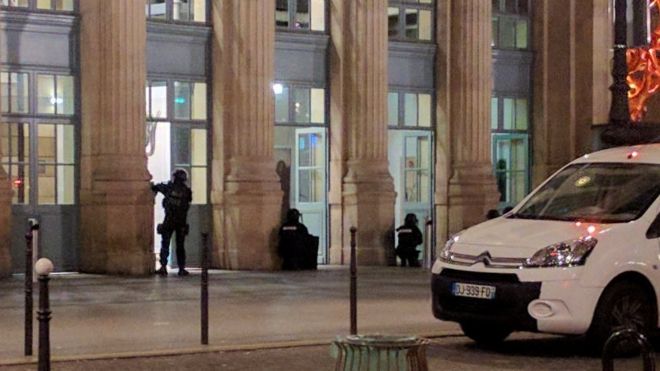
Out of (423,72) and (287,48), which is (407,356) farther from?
(423,72)

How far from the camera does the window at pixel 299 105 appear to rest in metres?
25.7

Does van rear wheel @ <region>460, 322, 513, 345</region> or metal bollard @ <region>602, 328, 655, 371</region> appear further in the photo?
van rear wheel @ <region>460, 322, 513, 345</region>

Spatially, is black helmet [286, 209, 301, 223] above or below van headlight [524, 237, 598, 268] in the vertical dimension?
below

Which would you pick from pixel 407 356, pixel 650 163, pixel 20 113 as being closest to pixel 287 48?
pixel 20 113

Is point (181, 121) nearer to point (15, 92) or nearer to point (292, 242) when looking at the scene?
point (292, 242)

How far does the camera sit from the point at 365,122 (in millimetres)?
25625

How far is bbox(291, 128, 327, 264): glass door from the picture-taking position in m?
26.1

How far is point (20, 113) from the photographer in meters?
22.4

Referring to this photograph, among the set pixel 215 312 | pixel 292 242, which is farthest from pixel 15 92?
pixel 215 312

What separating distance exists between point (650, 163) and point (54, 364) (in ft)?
19.7

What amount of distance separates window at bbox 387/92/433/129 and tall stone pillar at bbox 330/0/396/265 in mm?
1398

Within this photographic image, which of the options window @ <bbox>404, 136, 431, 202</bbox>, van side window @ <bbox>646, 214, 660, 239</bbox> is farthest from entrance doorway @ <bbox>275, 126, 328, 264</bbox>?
van side window @ <bbox>646, 214, 660, 239</bbox>

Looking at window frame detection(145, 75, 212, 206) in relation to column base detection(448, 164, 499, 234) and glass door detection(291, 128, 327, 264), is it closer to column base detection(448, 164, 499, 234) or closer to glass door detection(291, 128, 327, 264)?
glass door detection(291, 128, 327, 264)

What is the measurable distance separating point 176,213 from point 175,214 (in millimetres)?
23
